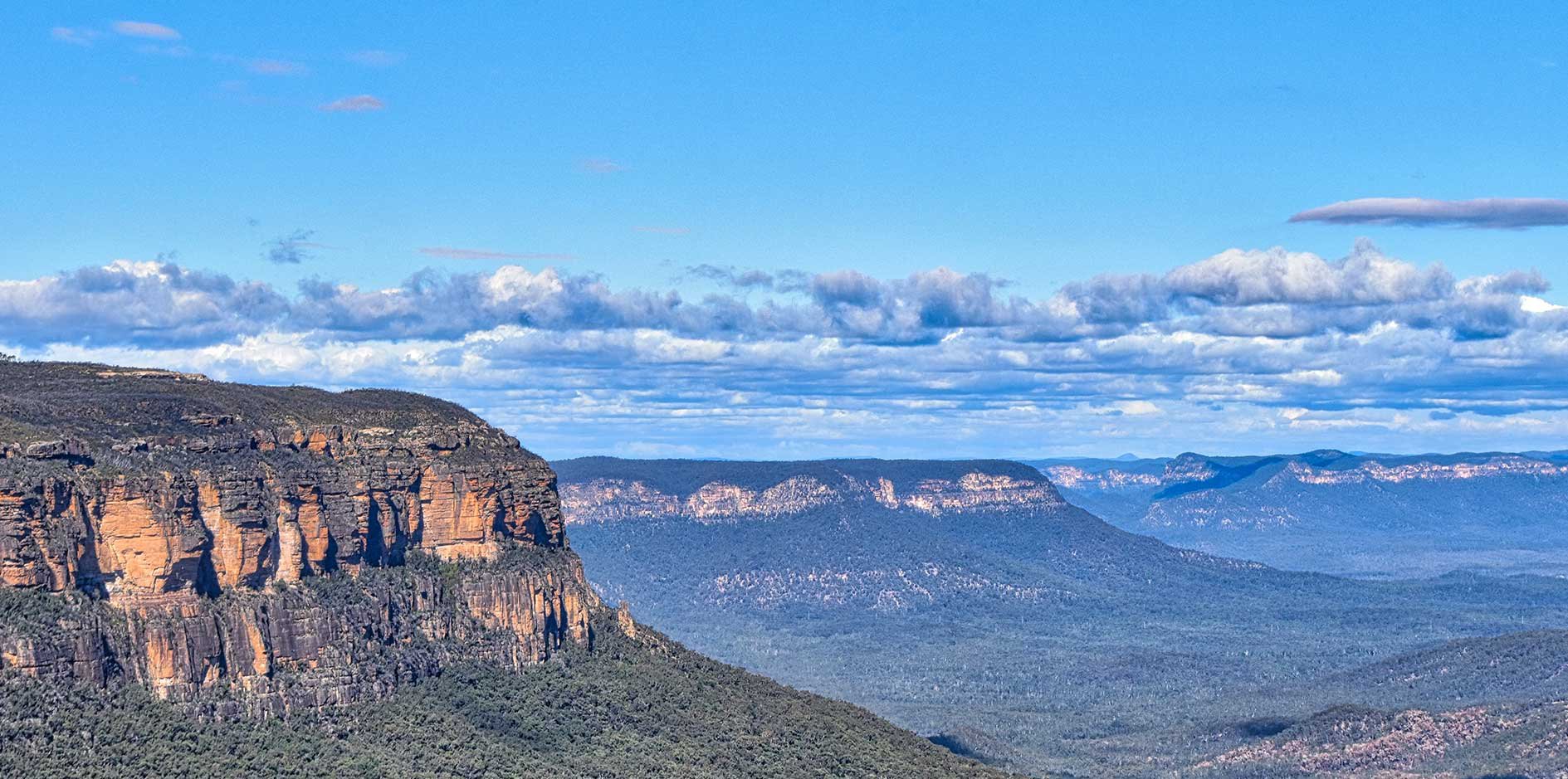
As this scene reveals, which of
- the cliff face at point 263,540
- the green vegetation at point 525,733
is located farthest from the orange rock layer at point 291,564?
the green vegetation at point 525,733

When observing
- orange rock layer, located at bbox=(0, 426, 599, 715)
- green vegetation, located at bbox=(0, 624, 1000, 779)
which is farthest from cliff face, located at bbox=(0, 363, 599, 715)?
green vegetation, located at bbox=(0, 624, 1000, 779)

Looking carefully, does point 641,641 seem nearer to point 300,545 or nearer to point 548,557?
point 548,557

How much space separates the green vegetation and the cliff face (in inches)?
95.6

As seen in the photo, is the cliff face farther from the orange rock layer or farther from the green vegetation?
the green vegetation

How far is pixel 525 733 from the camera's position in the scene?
160500mm

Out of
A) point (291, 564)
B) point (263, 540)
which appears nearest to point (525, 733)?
point (291, 564)

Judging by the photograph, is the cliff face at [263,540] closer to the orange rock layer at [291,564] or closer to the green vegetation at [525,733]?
the orange rock layer at [291,564]

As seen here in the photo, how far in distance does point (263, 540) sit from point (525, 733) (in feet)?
81.9

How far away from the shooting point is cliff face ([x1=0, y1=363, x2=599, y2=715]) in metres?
136

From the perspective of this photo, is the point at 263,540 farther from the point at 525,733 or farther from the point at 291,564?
the point at 525,733

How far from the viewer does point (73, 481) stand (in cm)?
13675

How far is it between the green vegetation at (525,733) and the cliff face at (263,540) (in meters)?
2.43

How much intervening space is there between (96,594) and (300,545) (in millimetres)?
20402

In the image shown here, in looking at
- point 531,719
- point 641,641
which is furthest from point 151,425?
point 641,641
